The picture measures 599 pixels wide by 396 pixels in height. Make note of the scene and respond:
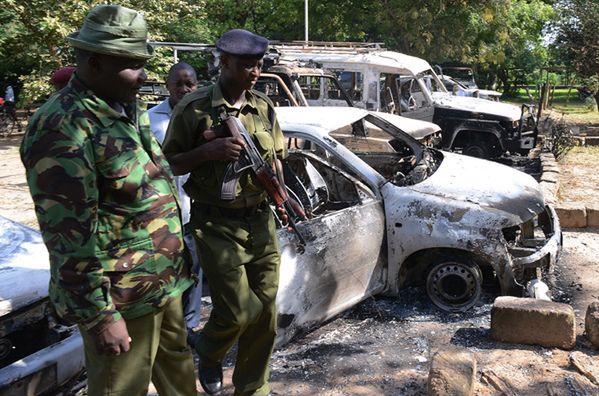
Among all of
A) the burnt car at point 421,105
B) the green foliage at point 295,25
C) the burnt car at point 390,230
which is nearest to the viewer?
the burnt car at point 390,230

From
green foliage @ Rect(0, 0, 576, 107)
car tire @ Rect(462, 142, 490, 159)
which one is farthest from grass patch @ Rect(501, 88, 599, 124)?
car tire @ Rect(462, 142, 490, 159)

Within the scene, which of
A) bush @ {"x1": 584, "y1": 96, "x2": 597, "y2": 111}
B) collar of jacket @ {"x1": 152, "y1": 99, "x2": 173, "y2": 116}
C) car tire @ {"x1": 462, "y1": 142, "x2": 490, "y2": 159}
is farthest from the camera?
bush @ {"x1": 584, "y1": 96, "x2": 597, "y2": 111}

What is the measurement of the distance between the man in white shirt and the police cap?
1081mm

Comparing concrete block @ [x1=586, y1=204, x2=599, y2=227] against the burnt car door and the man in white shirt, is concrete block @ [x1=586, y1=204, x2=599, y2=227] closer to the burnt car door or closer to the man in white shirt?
the burnt car door

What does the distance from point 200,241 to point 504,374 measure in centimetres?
201

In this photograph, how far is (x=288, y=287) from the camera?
13.7 feet

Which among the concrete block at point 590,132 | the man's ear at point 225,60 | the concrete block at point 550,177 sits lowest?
the concrete block at point 590,132

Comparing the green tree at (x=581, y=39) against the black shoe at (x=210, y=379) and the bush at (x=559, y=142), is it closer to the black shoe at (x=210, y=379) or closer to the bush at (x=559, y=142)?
the bush at (x=559, y=142)

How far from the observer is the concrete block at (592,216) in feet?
23.8

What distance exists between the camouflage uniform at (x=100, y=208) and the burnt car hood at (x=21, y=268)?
3.48 feet

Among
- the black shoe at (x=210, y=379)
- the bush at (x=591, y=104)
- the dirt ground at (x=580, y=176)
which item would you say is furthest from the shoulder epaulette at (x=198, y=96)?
the bush at (x=591, y=104)

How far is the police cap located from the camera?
3.02 m

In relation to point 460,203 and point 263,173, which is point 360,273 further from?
point 263,173

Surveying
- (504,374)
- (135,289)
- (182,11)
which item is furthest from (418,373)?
(182,11)
